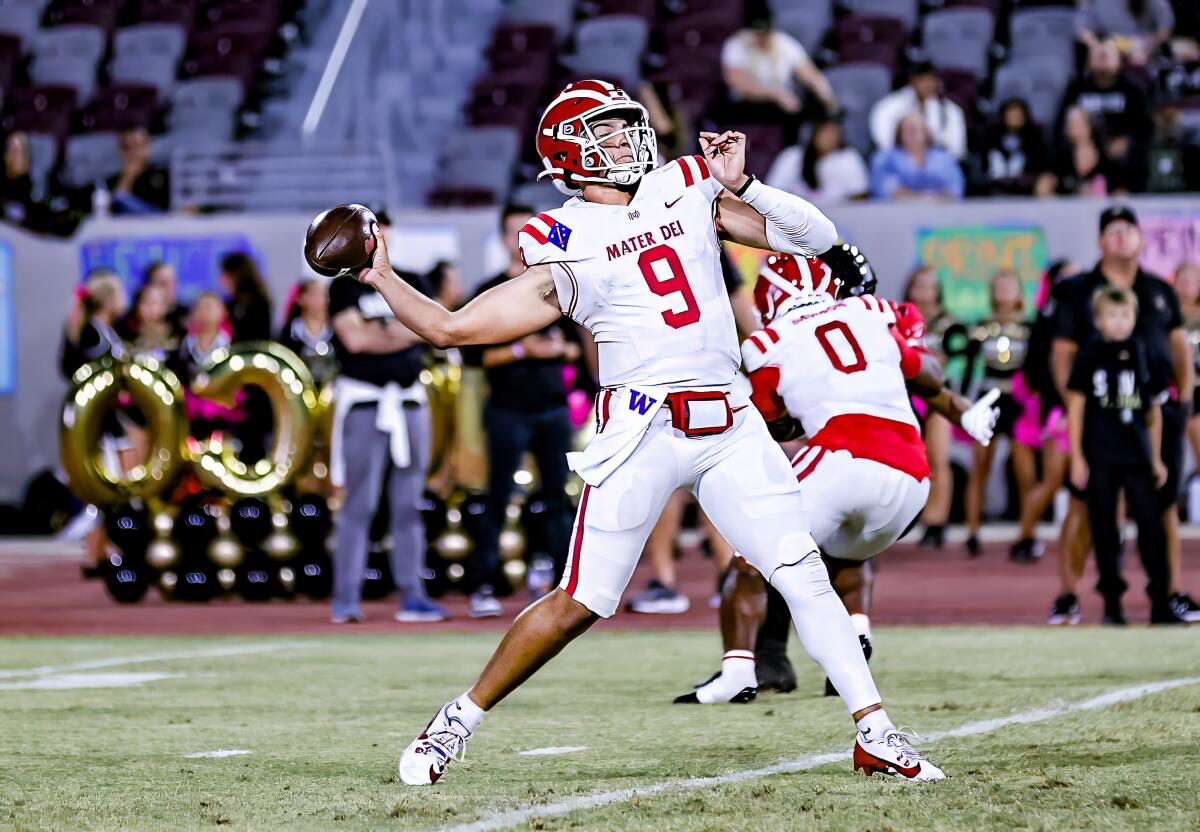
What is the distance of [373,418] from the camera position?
10141mm

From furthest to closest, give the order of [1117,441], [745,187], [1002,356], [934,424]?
[1002,356] < [934,424] < [1117,441] < [745,187]

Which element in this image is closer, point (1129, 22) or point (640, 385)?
point (640, 385)

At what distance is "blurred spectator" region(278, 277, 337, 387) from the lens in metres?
12.6

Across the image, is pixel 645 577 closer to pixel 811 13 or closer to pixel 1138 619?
pixel 1138 619

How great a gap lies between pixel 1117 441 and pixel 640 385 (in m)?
4.78

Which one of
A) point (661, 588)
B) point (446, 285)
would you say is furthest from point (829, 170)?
point (661, 588)

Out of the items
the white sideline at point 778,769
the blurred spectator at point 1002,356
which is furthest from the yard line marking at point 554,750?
the blurred spectator at point 1002,356

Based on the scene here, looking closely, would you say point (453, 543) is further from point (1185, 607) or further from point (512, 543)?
point (1185, 607)

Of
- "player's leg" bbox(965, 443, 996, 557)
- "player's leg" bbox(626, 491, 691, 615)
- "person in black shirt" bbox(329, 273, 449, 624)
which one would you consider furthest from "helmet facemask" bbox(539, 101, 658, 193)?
"player's leg" bbox(965, 443, 996, 557)

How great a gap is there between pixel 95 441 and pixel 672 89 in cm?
854

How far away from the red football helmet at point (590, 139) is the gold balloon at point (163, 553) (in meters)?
6.82

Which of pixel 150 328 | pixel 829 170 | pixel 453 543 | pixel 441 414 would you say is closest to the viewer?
pixel 453 543

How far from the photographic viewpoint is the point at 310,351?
12.7 m

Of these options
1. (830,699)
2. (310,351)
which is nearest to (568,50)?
(310,351)
